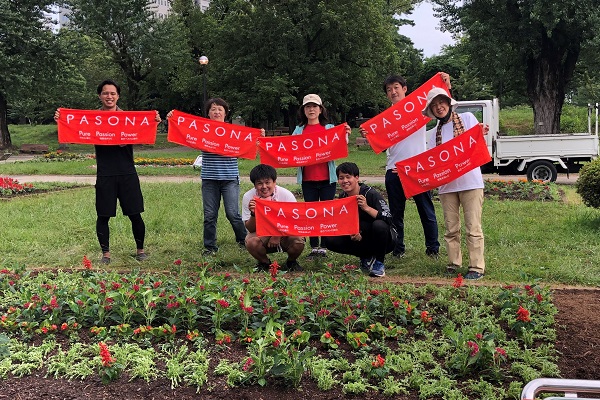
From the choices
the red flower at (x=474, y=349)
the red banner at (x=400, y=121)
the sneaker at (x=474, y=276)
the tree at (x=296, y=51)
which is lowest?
the red flower at (x=474, y=349)

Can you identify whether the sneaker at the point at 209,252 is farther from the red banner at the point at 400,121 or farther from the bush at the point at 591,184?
the bush at the point at 591,184

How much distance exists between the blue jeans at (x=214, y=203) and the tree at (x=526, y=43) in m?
17.6

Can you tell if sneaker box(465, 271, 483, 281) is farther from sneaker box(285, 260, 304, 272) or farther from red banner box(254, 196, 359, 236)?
sneaker box(285, 260, 304, 272)

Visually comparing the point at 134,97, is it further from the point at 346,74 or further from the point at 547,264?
the point at 547,264

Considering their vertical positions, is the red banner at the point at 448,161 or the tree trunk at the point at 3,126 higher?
the tree trunk at the point at 3,126

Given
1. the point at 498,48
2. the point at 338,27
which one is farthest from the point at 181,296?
the point at 338,27

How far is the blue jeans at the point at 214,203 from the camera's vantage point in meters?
6.39

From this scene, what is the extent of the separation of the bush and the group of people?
2819 mm

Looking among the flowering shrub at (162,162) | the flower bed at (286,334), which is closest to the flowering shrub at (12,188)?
the flowering shrub at (162,162)

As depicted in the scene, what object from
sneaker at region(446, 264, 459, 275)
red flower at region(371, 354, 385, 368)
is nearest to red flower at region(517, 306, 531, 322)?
red flower at region(371, 354, 385, 368)

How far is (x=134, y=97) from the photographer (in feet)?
122

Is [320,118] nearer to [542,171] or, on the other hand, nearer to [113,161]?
[113,161]

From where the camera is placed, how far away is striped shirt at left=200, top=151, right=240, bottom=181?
638 centimetres

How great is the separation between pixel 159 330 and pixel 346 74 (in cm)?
2579
